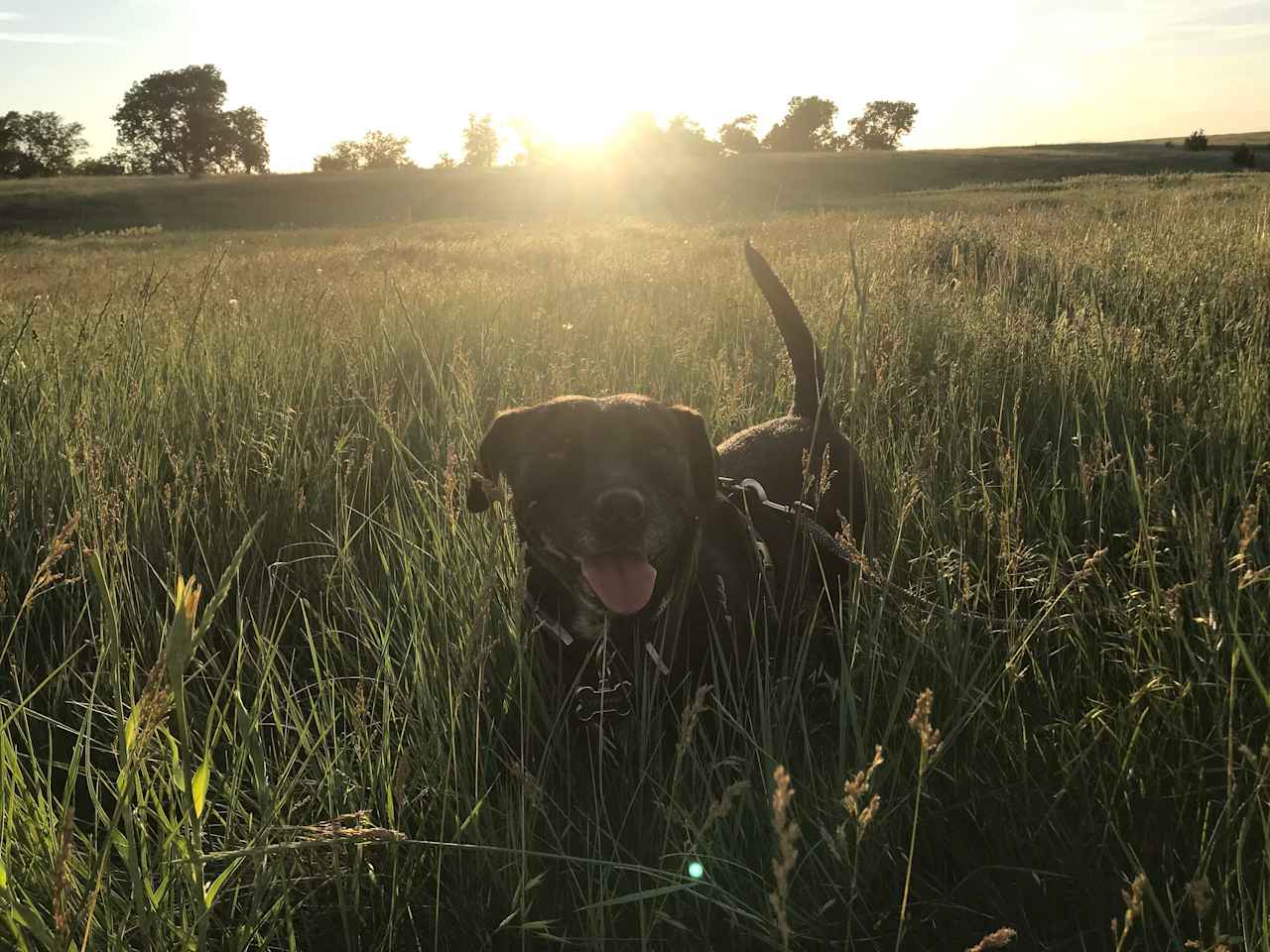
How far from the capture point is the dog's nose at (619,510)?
237cm

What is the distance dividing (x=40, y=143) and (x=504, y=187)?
226 feet

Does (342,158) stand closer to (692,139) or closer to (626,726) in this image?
(692,139)

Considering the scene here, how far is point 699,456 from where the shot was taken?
2850 millimetres

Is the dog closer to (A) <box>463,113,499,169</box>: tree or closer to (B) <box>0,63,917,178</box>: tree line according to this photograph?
(B) <box>0,63,917,178</box>: tree line

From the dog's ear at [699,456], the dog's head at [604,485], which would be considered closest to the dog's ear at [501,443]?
the dog's head at [604,485]

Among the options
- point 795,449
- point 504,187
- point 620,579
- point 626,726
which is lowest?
point 626,726

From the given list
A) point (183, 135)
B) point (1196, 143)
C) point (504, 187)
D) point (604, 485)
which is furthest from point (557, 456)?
point (183, 135)

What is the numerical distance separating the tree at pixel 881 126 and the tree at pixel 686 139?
32.6 metres

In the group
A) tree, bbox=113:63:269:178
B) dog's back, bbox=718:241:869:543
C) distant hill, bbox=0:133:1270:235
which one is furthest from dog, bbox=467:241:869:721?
tree, bbox=113:63:269:178

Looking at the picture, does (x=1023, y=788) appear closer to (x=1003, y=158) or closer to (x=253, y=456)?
(x=253, y=456)

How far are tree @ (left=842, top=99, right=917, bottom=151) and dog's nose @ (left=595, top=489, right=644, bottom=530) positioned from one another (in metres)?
126

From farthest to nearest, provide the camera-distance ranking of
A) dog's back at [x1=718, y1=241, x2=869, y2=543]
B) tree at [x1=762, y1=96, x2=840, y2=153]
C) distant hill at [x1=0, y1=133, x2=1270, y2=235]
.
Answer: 1. tree at [x1=762, y1=96, x2=840, y2=153]
2. distant hill at [x1=0, y1=133, x2=1270, y2=235]
3. dog's back at [x1=718, y1=241, x2=869, y2=543]

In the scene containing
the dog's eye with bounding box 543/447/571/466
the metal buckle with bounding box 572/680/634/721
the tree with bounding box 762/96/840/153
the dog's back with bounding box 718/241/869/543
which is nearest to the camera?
the metal buckle with bounding box 572/680/634/721

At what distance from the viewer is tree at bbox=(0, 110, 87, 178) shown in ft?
280
